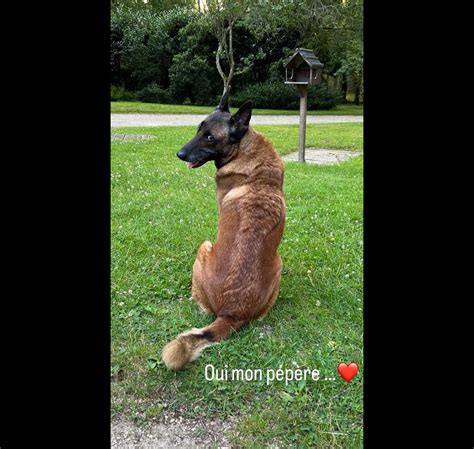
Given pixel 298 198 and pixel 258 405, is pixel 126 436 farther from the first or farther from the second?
pixel 298 198

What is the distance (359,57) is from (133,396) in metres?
2.03

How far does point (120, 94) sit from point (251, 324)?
4.89 feet

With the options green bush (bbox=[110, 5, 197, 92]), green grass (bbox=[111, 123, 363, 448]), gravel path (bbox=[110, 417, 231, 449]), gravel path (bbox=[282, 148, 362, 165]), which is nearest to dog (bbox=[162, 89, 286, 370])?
green grass (bbox=[111, 123, 363, 448])

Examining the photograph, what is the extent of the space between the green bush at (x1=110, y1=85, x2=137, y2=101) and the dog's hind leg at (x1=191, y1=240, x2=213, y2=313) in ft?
3.24

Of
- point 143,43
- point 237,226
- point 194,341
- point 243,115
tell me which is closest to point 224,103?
point 243,115

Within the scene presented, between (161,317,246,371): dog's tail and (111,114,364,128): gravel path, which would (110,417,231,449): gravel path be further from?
(111,114,364,128): gravel path

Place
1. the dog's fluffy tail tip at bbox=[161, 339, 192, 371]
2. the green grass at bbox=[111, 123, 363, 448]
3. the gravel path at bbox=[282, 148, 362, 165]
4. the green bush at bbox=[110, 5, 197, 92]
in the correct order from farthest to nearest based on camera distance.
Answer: the gravel path at bbox=[282, 148, 362, 165] → the green bush at bbox=[110, 5, 197, 92] → the dog's fluffy tail tip at bbox=[161, 339, 192, 371] → the green grass at bbox=[111, 123, 363, 448]

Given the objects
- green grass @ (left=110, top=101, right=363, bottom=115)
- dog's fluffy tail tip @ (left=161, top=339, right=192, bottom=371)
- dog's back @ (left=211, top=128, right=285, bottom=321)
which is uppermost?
green grass @ (left=110, top=101, right=363, bottom=115)

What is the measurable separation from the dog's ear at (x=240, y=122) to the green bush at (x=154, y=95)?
24.2 inches

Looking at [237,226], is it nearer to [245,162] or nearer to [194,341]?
[245,162]

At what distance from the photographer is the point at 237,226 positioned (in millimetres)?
2625

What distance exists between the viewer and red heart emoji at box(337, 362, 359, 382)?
89.0 inches

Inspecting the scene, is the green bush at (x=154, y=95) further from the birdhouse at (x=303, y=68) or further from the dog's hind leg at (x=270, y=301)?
the dog's hind leg at (x=270, y=301)
